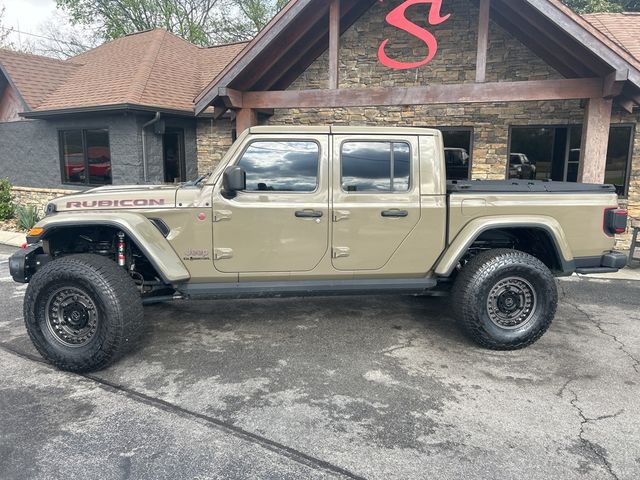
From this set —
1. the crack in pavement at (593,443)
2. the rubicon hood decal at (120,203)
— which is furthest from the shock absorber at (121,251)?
the crack in pavement at (593,443)

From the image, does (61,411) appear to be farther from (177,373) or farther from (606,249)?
(606,249)

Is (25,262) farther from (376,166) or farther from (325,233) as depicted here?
(376,166)

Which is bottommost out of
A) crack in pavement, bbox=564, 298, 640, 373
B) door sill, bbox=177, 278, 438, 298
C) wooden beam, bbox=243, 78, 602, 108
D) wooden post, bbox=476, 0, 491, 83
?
crack in pavement, bbox=564, 298, 640, 373

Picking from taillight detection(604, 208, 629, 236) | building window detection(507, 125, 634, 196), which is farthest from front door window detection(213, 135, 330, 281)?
building window detection(507, 125, 634, 196)

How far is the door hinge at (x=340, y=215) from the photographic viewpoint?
14.6ft

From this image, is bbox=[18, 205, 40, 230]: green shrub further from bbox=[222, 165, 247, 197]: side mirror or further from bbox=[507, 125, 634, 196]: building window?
bbox=[507, 125, 634, 196]: building window

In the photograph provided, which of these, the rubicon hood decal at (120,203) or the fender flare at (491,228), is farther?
the fender flare at (491,228)

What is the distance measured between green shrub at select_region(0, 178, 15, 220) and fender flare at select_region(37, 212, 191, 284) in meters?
10.4

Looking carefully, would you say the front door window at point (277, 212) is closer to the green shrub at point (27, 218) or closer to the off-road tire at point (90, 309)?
→ the off-road tire at point (90, 309)

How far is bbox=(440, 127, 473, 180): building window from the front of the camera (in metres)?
10.5

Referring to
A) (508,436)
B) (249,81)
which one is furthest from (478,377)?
(249,81)

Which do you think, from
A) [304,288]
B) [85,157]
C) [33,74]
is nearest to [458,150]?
[304,288]

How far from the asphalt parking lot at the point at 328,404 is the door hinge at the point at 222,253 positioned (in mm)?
938

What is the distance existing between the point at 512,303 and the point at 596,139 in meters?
4.51
